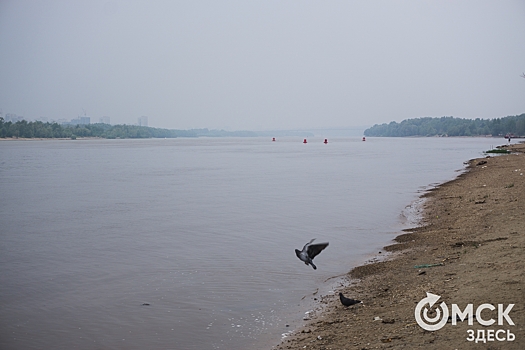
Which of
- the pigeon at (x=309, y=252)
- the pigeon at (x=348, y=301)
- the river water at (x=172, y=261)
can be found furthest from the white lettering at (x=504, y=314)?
the river water at (x=172, y=261)

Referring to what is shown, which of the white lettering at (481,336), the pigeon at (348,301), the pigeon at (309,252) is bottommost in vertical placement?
the pigeon at (348,301)

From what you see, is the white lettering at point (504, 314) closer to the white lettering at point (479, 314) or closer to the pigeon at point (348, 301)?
the white lettering at point (479, 314)

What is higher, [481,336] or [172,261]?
[481,336]

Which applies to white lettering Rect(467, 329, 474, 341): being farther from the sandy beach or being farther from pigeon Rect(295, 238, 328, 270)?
pigeon Rect(295, 238, 328, 270)

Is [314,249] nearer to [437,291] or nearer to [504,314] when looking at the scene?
[437,291]

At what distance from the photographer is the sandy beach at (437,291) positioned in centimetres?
554

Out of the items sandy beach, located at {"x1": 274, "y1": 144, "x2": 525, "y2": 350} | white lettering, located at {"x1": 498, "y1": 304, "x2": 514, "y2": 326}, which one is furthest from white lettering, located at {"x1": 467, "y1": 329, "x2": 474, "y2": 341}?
white lettering, located at {"x1": 498, "y1": 304, "x2": 514, "y2": 326}

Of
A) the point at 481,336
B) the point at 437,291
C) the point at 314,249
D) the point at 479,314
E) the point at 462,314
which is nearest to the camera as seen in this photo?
the point at 481,336

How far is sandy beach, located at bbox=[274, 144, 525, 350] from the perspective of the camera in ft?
18.2

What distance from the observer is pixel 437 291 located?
726cm

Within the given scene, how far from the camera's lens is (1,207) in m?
21.3

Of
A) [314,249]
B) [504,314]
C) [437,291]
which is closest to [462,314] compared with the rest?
[504,314]

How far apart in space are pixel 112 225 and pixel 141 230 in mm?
1554

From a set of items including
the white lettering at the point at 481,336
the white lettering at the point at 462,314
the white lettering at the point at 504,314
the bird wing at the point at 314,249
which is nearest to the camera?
the white lettering at the point at 481,336
